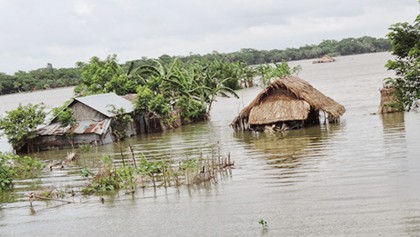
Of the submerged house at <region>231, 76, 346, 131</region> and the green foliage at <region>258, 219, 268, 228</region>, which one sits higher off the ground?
the submerged house at <region>231, 76, 346, 131</region>

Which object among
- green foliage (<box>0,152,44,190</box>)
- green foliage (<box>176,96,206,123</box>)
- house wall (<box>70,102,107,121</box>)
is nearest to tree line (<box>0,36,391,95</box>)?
green foliage (<box>176,96,206,123</box>)

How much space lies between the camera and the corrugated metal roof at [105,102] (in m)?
25.6

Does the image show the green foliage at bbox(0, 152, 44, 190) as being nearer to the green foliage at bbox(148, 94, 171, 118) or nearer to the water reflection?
the water reflection

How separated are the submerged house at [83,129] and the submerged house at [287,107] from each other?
6535mm

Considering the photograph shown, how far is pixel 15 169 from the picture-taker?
60.2ft

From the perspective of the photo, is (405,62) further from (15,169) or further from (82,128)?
(82,128)

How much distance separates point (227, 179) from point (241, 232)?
481 centimetres

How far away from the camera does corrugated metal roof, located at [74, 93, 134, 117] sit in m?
25.6

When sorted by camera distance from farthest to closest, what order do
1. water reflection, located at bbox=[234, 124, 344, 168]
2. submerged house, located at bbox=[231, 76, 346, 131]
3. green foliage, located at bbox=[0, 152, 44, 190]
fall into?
submerged house, located at bbox=[231, 76, 346, 131] → water reflection, located at bbox=[234, 124, 344, 168] → green foliage, located at bbox=[0, 152, 44, 190]

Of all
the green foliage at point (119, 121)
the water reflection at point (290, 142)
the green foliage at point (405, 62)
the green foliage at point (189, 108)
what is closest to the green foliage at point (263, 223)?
the green foliage at point (405, 62)

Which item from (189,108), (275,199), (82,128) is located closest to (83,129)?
(82,128)

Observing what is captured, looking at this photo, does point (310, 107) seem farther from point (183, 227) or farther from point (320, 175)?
point (183, 227)

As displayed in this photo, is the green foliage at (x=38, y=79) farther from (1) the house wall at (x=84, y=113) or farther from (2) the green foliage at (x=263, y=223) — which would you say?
(2) the green foliage at (x=263, y=223)

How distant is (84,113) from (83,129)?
1052mm
